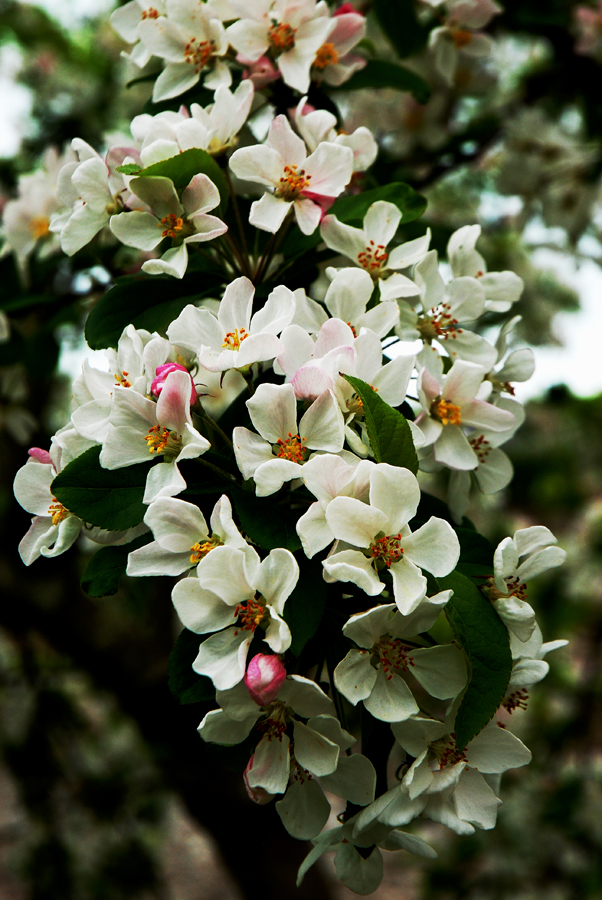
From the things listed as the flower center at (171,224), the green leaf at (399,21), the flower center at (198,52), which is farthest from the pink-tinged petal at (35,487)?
the green leaf at (399,21)

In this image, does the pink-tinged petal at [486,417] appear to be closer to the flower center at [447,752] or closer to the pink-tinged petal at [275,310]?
the pink-tinged petal at [275,310]

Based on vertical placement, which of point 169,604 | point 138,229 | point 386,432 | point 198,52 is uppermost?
point 198,52

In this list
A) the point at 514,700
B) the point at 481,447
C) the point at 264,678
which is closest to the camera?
the point at 264,678

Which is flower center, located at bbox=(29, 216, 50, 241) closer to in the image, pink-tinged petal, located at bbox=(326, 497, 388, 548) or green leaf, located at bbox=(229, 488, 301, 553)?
green leaf, located at bbox=(229, 488, 301, 553)

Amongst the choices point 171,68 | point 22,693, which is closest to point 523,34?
point 171,68

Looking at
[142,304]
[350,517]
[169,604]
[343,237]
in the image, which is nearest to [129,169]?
[142,304]

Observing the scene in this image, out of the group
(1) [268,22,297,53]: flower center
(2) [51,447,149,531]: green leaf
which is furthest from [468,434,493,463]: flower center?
(1) [268,22,297,53]: flower center

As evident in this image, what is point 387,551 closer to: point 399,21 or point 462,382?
point 462,382
